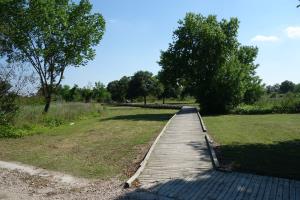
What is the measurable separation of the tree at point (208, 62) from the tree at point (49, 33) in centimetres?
1054

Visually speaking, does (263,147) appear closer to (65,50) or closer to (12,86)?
(12,86)

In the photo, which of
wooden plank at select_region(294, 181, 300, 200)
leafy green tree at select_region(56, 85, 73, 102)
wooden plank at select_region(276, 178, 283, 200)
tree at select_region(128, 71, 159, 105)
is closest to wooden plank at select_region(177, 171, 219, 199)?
wooden plank at select_region(276, 178, 283, 200)

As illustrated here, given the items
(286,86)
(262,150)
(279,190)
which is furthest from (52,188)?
(286,86)

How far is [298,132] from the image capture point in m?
20.8

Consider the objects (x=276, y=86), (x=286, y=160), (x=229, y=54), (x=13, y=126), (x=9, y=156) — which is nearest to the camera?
(x=286, y=160)

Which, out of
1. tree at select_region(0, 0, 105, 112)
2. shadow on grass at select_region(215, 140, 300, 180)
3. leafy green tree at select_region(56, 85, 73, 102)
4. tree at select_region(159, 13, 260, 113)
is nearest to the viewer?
shadow on grass at select_region(215, 140, 300, 180)

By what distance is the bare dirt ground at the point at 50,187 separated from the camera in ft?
30.9

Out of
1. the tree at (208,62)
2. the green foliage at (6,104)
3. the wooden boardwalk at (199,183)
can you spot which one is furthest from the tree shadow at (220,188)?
the tree at (208,62)

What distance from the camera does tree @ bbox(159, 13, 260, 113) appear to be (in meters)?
41.2

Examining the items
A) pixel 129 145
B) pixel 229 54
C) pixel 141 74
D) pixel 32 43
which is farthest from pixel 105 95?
pixel 129 145

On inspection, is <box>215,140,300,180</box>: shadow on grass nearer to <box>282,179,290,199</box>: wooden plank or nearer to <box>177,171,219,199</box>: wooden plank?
<box>282,179,290,199</box>: wooden plank

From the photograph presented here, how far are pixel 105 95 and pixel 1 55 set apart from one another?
227 feet

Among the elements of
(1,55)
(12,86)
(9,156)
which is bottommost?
(9,156)

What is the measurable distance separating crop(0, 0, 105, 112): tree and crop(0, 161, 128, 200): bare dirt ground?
809 inches
